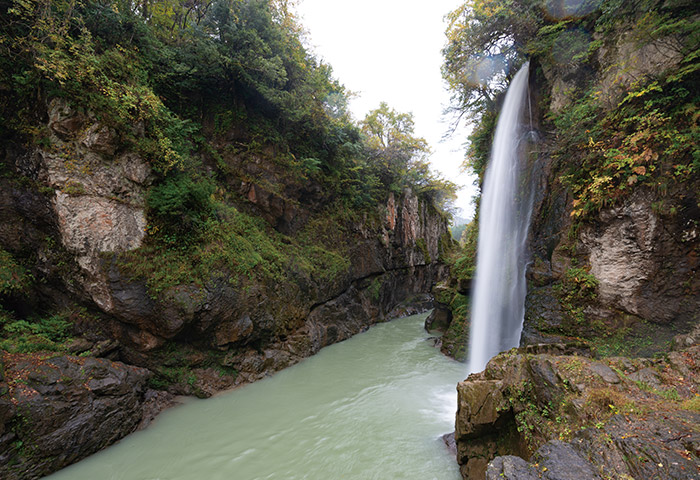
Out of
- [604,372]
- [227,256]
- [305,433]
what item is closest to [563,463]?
[604,372]

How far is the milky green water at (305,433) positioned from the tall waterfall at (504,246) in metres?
1.85

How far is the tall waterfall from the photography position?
855cm

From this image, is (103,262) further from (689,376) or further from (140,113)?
(689,376)

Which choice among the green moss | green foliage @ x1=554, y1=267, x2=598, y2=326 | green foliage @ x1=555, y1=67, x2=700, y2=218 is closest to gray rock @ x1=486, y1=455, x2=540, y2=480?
green foliage @ x1=554, y1=267, x2=598, y2=326

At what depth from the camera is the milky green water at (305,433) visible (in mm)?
4375

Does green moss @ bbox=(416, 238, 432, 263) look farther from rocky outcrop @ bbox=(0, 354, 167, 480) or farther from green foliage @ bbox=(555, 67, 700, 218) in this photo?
rocky outcrop @ bbox=(0, 354, 167, 480)

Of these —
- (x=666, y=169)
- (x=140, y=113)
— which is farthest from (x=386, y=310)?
(x=140, y=113)

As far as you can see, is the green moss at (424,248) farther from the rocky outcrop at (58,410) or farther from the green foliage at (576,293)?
the rocky outcrop at (58,410)

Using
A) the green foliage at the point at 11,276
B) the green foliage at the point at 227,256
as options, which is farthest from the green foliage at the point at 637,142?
the green foliage at the point at 11,276

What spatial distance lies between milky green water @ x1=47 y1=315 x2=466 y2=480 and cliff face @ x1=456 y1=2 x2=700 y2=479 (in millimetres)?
1412

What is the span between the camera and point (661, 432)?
7.89 feet

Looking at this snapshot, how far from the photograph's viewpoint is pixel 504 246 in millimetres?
9328

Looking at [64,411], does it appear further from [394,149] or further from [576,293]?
[394,149]

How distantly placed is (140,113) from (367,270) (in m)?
11.6
